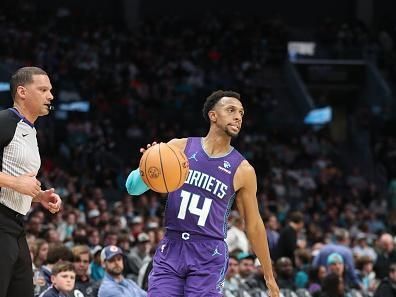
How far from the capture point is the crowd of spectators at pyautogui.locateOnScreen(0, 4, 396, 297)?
47.8 feet

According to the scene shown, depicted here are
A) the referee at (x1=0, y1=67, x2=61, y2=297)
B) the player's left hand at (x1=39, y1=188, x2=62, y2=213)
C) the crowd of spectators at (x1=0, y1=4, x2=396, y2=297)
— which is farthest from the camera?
the crowd of spectators at (x1=0, y1=4, x2=396, y2=297)

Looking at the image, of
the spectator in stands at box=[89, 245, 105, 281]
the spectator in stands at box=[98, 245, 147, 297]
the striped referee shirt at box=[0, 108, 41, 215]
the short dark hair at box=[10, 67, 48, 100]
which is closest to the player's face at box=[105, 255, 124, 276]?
the spectator in stands at box=[98, 245, 147, 297]

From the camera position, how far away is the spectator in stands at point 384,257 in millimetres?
13414

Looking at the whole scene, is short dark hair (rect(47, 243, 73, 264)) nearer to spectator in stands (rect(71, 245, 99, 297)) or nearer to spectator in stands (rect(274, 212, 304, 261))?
spectator in stands (rect(71, 245, 99, 297))

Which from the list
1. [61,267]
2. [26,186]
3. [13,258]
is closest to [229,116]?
[26,186]

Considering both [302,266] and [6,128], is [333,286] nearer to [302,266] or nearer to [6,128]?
[302,266]

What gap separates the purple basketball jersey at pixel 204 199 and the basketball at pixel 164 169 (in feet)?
0.50

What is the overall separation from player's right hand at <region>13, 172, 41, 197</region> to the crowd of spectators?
720 centimetres

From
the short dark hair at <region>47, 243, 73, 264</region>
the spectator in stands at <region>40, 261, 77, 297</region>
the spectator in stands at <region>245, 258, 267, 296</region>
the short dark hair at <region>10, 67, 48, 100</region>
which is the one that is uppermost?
the short dark hair at <region>10, 67, 48, 100</region>

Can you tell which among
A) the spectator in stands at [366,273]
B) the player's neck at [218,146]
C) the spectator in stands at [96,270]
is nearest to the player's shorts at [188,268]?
the player's neck at [218,146]

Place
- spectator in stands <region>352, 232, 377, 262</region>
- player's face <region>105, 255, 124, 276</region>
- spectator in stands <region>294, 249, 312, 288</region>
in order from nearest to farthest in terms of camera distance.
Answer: player's face <region>105, 255, 124, 276</region> → spectator in stands <region>294, 249, 312, 288</region> → spectator in stands <region>352, 232, 377, 262</region>

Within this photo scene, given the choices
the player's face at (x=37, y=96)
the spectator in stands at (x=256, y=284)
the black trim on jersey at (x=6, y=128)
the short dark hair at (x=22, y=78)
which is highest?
the short dark hair at (x=22, y=78)

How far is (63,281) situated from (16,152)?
2.90 meters

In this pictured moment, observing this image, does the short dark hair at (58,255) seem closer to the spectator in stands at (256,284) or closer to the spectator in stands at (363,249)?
the spectator in stands at (256,284)
